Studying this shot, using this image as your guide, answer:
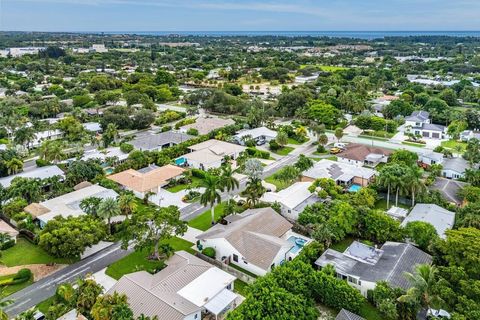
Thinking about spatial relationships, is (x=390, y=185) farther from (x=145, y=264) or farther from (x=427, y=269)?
(x=145, y=264)

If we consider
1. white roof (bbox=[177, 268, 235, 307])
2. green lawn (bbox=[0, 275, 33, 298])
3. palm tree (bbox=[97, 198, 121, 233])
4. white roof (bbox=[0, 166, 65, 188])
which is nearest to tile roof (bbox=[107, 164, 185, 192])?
white roof (bbox=[0, 166, 65, 188])

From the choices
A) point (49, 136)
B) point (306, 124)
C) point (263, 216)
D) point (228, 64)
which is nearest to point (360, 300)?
point (263, 216)

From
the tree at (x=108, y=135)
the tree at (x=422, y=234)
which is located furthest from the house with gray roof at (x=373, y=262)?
the tree at (x=108, y=135)

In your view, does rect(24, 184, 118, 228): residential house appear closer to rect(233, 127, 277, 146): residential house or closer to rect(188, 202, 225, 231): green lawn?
rect(188, 202, 225, 231): green lawn

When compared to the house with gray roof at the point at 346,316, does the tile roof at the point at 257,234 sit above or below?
above

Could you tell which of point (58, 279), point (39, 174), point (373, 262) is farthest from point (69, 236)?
point (373, 262)

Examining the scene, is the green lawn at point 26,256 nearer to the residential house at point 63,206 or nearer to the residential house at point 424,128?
the residential house at point 63,206
